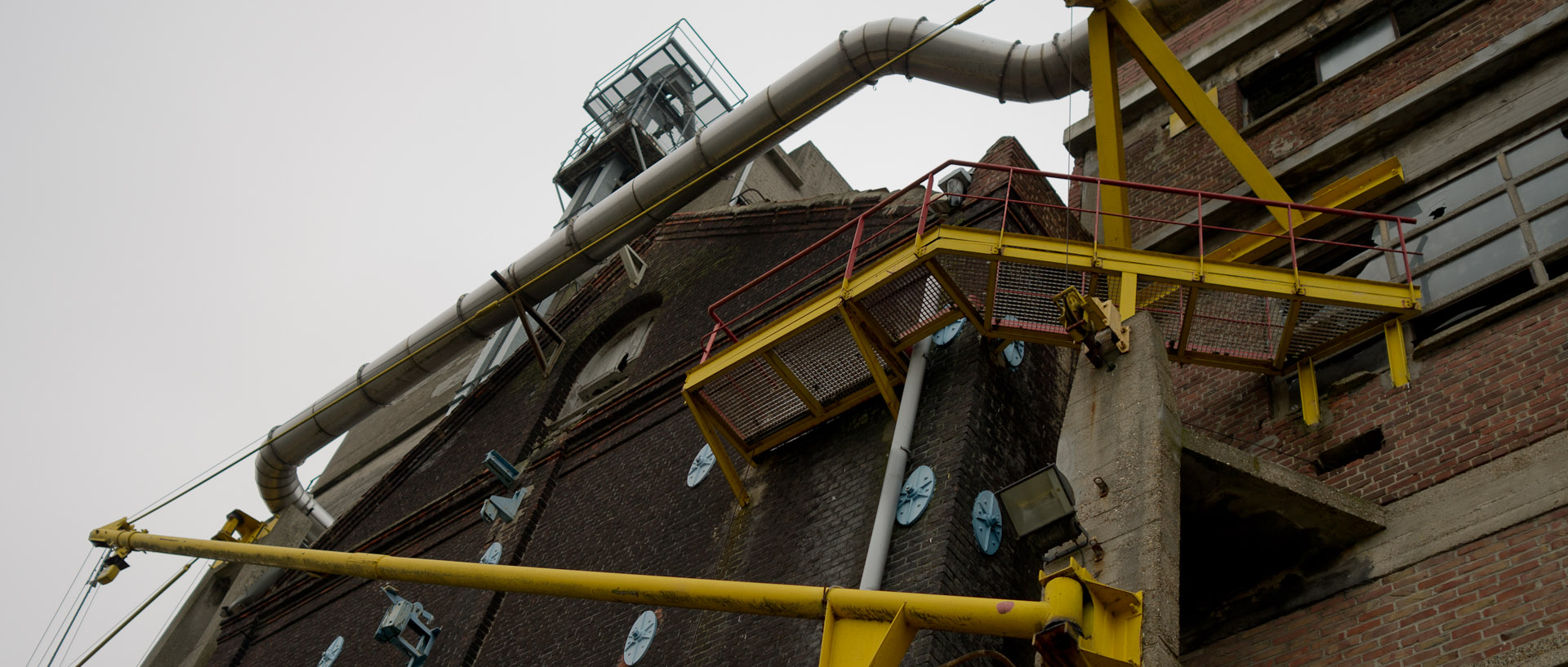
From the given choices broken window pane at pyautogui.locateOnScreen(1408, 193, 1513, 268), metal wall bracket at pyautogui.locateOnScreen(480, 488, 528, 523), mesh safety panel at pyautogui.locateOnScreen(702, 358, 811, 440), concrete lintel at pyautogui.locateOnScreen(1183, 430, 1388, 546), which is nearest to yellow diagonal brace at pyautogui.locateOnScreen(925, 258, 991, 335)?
mesh safety panel at pyautogui.locateOnScreen(702, 358, 811, 440)

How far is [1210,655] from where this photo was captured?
9.04 metres

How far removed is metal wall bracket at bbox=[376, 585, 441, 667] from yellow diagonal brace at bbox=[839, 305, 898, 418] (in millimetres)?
6004

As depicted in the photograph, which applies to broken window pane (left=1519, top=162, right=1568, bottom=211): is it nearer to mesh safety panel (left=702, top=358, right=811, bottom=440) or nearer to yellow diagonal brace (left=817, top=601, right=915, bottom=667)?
mesh safety panel (left=702, top=358, right=811, bottom=440)

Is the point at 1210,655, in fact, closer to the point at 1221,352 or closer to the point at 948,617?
the point at 1221,352

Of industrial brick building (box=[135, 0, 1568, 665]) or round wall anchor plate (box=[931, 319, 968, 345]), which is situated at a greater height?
round wall anchor plate (box=[931, 319, 968, 345])

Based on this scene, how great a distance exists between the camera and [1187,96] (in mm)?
11617

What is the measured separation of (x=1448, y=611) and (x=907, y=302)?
13.9ft

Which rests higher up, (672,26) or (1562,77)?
(672,26)

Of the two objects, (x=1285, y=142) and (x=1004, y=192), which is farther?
(x=1285, y=142)

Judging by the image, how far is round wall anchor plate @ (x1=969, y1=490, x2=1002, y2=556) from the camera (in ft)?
29.3

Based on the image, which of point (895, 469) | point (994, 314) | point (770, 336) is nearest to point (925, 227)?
point (994, 314)

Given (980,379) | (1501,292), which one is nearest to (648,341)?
(980,379)

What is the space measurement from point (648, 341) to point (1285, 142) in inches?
291

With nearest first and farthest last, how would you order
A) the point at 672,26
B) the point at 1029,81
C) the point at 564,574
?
the point at 564,574, the point at 1029,81, the point at 672,26
